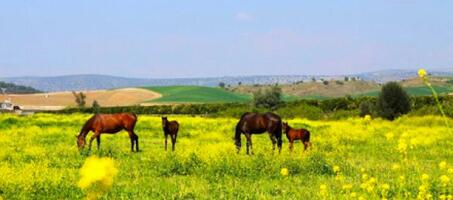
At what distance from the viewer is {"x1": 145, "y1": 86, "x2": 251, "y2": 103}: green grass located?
13830 centimetres

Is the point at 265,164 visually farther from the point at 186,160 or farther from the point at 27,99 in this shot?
the point at 27,99

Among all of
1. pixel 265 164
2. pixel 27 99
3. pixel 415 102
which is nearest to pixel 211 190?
pixel 265 164

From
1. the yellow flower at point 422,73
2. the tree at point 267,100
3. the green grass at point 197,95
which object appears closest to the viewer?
the yellow flower at point 422,73

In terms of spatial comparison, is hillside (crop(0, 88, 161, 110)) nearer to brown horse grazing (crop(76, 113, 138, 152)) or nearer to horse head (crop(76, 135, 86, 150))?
brown horse grazing (crop(76, 113, 138, 152))

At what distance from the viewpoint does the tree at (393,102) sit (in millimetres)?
51750

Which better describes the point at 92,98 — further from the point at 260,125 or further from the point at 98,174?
the point at 98,174

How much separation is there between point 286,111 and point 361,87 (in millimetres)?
112389

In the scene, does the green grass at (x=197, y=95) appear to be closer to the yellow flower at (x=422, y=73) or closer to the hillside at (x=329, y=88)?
the hillside at (x=329, y=88)

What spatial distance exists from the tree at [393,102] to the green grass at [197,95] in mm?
84211

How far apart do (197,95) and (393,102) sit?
10055 cm

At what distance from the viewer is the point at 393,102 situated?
51.8m

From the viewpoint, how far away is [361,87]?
171625 millimetres

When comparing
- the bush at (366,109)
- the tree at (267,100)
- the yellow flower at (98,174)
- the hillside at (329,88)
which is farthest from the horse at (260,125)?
the hillside at (329,88)

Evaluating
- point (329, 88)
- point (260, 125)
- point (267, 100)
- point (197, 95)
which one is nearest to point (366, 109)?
point (267, 100)
